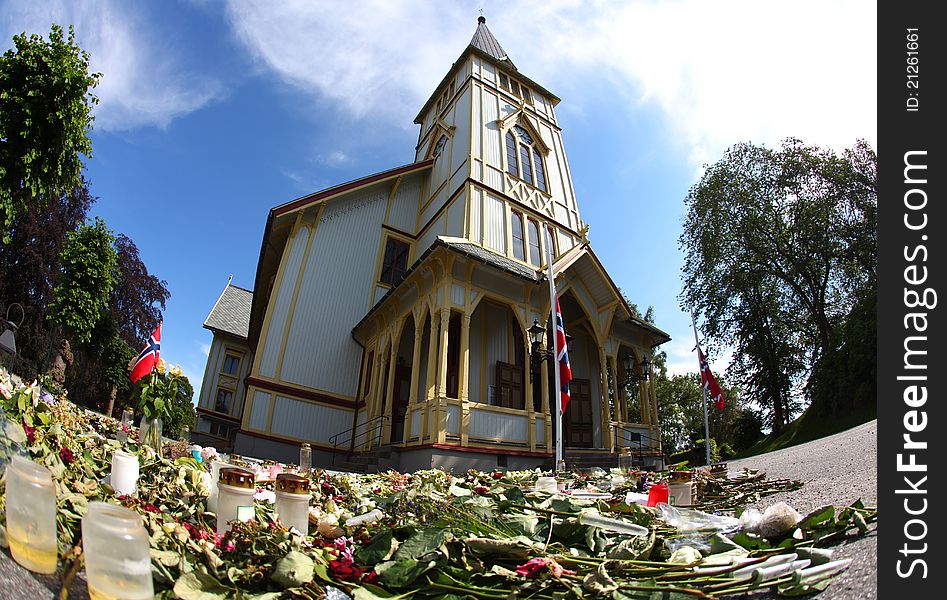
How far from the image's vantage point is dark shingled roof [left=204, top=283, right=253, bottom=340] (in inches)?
1123

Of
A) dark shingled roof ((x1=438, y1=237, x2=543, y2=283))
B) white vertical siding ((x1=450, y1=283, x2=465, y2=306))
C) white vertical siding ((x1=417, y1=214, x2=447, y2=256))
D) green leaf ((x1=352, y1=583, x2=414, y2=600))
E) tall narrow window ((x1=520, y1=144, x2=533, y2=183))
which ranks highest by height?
tall narrow window ((x1=520, y1=144, x2=533, y2=183))

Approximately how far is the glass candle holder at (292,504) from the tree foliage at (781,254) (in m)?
27.4

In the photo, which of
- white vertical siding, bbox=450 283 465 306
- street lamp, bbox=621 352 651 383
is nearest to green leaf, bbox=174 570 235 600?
white vertical siding, bbox=450 283 465 306

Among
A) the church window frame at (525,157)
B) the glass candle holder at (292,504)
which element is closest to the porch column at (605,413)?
the church window frame at (525,157)

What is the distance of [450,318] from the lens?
46.0 feet

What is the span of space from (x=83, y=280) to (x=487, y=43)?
22.2 metres

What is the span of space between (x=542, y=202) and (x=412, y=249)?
5580 mm

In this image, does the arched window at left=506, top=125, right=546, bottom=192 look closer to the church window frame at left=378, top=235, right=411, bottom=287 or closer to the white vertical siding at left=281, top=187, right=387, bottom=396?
the church window frame at left=378, top=235, right=411, bottom=287

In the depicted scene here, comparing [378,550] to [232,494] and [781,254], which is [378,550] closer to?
[232,494]

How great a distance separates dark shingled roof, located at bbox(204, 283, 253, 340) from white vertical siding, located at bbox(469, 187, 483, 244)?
1904cm

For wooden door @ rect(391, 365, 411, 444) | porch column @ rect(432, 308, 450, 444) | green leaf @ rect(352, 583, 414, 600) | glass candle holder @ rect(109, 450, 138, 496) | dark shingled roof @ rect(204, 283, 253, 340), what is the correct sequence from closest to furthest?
green leaf @ rect(352, 583, 414, 600) → glass candle holder @ rect(109, 450, 138, 496) → porch column @ rect(432, 308, 450, 444) → wooden door @ rect(391, 365, 411, 444) → dark shingled roof @ rect(204, 283, 253, 340)

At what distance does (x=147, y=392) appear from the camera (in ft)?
18.4

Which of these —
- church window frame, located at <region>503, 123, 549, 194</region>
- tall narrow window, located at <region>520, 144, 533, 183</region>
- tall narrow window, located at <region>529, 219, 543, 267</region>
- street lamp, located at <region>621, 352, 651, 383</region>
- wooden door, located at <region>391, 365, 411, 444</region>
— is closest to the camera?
wooden door, located at <region>391, 365, 411, 444</region>
